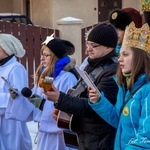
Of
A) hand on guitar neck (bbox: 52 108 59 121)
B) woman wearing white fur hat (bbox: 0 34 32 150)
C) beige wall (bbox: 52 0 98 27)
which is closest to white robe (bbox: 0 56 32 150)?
woman wearing white fur hat (bbox: 0 34 32 150)

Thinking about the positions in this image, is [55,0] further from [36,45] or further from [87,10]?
[36,45]

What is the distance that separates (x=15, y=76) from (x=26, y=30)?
17.6ft

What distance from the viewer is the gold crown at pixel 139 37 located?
3.20m

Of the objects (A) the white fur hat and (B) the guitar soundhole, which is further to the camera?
(A) the white fur hat

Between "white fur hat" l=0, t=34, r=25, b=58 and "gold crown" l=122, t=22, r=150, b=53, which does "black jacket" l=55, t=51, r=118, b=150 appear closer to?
"gold crown" l=122, t=22, r=150, b=53

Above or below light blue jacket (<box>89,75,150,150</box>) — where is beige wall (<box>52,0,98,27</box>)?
below

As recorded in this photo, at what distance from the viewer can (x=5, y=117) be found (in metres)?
5.07

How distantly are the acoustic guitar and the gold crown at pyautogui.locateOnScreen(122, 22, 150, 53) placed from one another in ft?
3.63

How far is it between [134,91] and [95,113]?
78 cm

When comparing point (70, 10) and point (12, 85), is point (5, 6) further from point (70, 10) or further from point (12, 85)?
point (12, 85)

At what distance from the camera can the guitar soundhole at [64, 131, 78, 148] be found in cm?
436

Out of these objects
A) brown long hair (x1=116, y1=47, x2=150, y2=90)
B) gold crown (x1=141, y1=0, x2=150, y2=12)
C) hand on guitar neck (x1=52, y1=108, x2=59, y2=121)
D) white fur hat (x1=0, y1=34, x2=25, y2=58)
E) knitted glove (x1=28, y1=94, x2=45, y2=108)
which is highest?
gold crown (x1=141, y1=0, x2=150, y2=12)

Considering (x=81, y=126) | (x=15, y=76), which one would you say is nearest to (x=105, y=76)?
(x=81, y=126)

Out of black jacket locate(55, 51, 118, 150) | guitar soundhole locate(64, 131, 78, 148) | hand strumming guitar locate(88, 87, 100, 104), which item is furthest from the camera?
guitar soundhole locate(64, 131, 78, 148)
